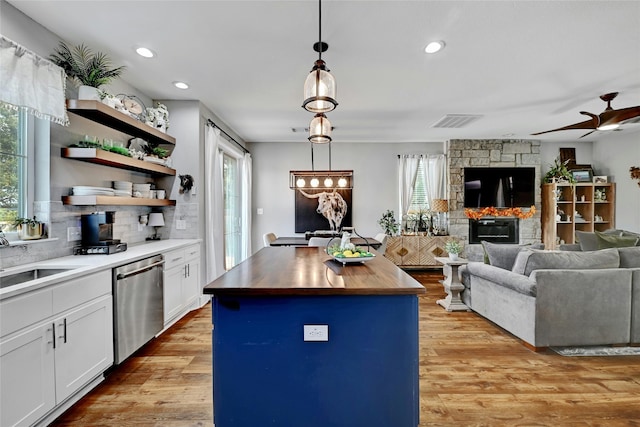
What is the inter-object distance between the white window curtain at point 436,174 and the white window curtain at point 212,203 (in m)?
4.18

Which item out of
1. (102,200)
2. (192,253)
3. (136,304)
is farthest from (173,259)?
(102,200)

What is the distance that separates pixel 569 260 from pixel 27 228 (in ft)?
14.2

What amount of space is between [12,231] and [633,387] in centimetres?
453

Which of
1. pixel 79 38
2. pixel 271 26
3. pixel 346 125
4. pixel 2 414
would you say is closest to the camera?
pixel 2 414

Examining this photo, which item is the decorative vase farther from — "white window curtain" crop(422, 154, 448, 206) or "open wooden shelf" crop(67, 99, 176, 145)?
"white window curtain" crop(422, 154, 448, 206)

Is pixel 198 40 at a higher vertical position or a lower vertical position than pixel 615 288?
higher

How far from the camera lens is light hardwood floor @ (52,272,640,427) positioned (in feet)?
6.34

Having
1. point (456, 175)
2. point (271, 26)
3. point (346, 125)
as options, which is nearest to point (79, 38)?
point (271, 26)

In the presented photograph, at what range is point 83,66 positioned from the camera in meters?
2.79

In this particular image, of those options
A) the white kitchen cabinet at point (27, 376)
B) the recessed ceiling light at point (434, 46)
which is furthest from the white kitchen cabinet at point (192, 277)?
the recessed ceiling light at point (434, 46)

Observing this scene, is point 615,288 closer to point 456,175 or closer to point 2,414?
point 456,175

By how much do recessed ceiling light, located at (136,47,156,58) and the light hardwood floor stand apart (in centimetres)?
267

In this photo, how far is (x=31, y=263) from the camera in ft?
7.34

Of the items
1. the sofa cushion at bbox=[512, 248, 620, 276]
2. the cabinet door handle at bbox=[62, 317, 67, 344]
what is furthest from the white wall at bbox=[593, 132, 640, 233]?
the cabinet door handle at bbox=[62, 317, 67, 344]
